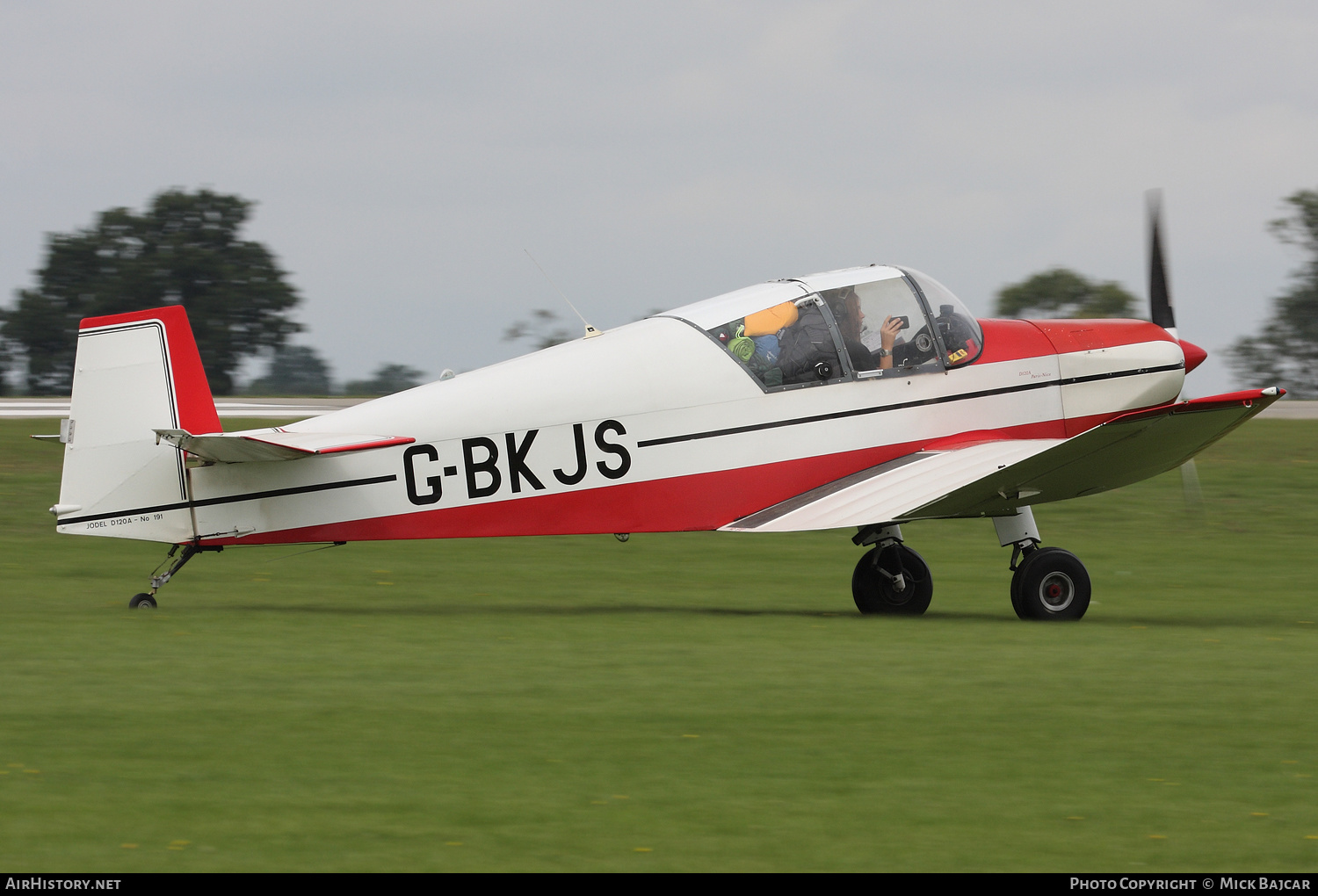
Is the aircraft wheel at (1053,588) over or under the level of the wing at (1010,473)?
under

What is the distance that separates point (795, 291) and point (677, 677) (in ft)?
12.5

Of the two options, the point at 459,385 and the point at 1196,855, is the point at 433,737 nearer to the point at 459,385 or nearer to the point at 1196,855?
the point at 1196,855

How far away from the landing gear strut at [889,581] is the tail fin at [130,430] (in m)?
5.23

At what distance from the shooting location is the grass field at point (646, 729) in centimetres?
512

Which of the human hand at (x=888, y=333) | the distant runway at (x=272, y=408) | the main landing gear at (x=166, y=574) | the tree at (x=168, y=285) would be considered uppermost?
the tree at (x=168, y=285)

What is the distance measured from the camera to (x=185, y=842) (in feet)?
16.6

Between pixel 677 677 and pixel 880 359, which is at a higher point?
pixel 880 359

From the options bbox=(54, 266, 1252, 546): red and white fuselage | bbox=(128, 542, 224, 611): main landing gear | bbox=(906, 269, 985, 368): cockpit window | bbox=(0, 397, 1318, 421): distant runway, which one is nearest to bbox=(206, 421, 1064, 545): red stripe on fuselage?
bbox=(54, 266, 1252, 546): red and white fuselage

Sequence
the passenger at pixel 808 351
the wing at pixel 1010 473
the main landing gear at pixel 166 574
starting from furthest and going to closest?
the passenger at pixel 808 351, the main landing gear at pixel 166 574, the wing at pixel 1010 473

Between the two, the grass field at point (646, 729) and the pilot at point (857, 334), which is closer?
the grass field at point (646, 729)

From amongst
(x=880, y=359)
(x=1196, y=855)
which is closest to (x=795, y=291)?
(x=880, y=359)

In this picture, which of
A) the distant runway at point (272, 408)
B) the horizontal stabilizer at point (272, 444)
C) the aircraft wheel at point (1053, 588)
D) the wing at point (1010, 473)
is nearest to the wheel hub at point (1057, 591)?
the aircraft wheel at point (1053, 588)

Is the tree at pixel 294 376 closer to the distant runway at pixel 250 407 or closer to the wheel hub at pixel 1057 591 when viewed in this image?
the distant runway at pixel 250 407

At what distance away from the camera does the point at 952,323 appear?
11031mm
